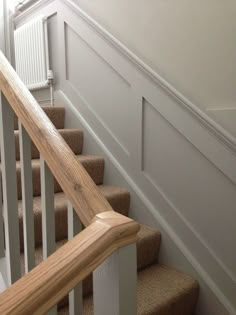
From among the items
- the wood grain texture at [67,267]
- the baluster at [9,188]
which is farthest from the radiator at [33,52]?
the wood grain texture at [67,267]

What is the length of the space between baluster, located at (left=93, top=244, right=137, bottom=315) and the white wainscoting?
0.93 meters

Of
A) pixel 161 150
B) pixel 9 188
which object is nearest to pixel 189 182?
pixel 161 150

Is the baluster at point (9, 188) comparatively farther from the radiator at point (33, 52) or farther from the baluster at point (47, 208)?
the radiator at point (33, 52)

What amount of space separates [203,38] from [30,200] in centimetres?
114

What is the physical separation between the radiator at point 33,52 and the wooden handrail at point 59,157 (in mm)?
1708

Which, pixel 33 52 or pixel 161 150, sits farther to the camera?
pixel 33 52

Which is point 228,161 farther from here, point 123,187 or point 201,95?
point 123,187

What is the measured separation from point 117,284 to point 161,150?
119cm

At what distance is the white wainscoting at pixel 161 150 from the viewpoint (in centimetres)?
152

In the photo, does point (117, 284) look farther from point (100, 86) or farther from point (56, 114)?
point (56, 114)

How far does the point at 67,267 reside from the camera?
1.86 feet

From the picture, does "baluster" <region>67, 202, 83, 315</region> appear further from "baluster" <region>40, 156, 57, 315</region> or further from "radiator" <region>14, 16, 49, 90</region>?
"radiator" <region>14, 16, 49, 90</region>

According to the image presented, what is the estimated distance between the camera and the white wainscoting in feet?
4.97

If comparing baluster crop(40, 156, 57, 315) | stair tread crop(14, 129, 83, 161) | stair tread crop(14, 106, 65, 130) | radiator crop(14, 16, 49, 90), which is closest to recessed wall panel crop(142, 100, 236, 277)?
stair tread crop(14, 129, 83, 161)
